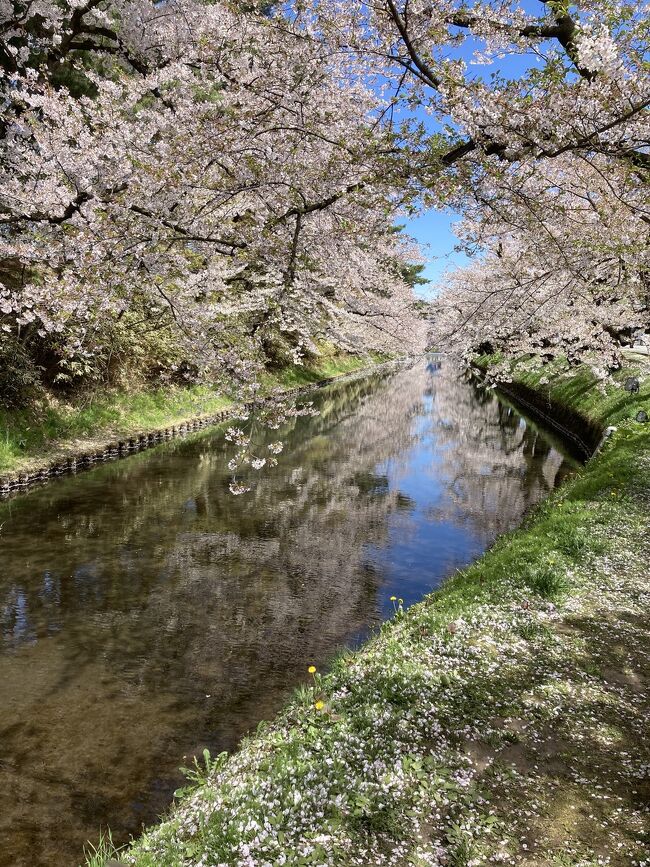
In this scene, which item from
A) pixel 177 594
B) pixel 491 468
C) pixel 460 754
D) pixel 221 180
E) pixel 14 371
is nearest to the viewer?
pixel 460 754

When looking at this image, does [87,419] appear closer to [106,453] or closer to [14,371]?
[106,453]

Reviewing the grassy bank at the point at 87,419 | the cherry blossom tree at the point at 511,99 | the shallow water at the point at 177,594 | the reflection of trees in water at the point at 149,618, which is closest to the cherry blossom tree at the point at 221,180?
the cherry blossom tree at the point at 511,99

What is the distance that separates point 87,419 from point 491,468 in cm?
1721

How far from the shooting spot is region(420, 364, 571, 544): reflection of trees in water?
17766 millimetres

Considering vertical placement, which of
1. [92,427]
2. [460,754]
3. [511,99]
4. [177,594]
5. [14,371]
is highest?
[511,99]

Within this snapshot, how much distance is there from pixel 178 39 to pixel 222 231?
1217cm

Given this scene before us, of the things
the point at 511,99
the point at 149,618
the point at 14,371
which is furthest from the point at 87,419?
the point at 511,99

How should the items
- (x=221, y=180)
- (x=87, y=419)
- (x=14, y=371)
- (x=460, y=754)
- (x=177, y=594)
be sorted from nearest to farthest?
(x=460, y=754) < (x=221, y=180) < (x=177, y=594) < (x=14, y=371) < (x=87, y=419)

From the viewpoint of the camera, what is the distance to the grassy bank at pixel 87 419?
17812mm

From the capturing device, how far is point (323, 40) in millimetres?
7480

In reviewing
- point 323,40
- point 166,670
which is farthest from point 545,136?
point 166,670

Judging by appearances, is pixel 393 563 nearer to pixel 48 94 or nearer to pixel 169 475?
pixel 169 475

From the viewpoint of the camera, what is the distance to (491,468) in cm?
2395

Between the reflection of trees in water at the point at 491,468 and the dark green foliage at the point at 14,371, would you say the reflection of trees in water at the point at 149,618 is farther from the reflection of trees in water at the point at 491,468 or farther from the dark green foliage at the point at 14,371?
the dark green foliage at the point at 14,371
